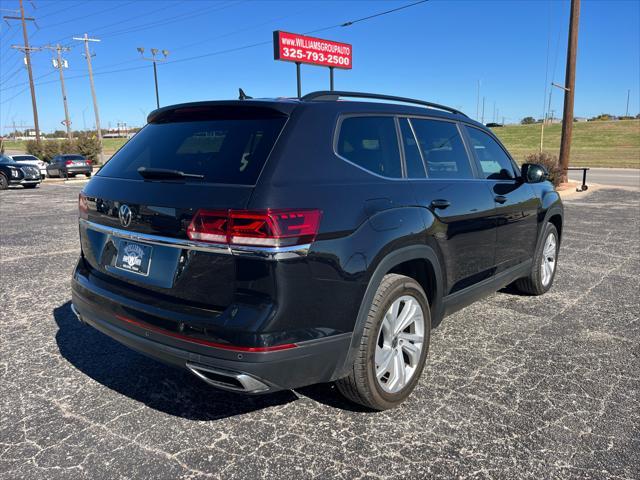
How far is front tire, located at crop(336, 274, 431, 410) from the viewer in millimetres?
2680

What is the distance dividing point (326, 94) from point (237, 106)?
0.53 metres

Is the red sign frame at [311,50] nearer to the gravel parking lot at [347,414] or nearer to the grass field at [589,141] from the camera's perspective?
the grass field at [589,141]

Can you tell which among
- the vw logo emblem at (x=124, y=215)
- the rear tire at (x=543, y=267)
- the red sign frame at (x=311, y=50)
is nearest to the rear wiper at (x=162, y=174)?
the vw logo emblem at (x=124, y=215)

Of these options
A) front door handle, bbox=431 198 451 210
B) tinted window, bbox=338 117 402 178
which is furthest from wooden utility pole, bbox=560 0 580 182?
tinted window, bbox=338 117 402 178

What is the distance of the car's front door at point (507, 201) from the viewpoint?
402 cm

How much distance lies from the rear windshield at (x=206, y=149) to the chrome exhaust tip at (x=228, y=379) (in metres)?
0.88

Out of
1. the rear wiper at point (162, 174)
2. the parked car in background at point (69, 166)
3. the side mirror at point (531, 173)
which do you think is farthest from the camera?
the parked car in background at point (69, 166)

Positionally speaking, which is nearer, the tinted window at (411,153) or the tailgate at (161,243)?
the tailgate at (161,243)

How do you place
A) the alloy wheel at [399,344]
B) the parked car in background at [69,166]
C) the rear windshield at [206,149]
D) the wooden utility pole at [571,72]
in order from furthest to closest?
the parked car in background at [69,166]
the wooden utility pole at [571,72]
the alloy wheel at [399,344]
the rear windshield at [206,149]

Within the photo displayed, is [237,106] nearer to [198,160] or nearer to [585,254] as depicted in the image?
[198,160]

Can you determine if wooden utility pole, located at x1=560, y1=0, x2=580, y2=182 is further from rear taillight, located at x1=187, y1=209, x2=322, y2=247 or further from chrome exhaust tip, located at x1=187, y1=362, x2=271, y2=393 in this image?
chrome exhaust tip, located at x1=187, y1=362, x2=271, y2=393

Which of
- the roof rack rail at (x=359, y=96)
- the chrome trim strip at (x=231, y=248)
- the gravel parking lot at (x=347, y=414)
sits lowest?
the gravel parking lot at (x=347, y=414)

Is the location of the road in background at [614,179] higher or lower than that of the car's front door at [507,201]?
lower

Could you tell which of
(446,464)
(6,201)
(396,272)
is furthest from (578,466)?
(6,201)
